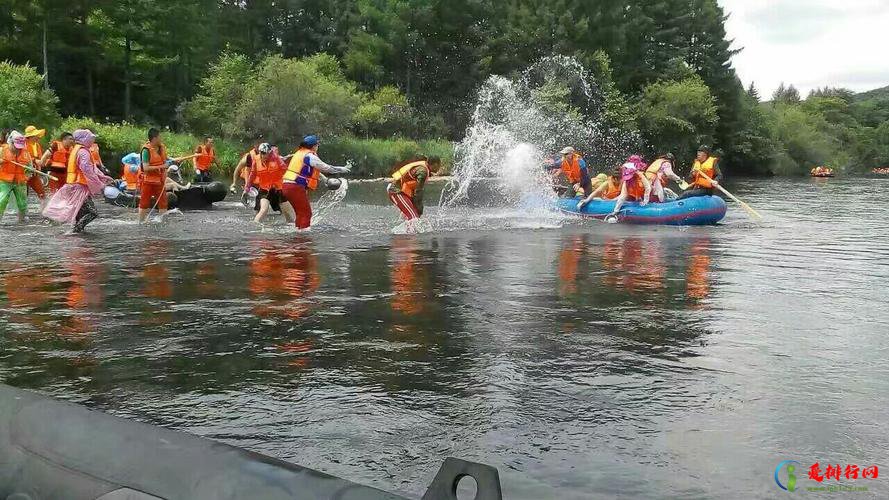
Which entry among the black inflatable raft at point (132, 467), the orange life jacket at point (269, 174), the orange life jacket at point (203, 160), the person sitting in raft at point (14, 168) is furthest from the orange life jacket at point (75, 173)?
the black inflatable raft at point (132, 467)

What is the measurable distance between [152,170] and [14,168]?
245cm

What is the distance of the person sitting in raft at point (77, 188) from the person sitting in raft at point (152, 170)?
3.14ft

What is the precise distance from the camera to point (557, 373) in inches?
207

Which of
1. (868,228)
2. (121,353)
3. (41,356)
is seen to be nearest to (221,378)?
(121,353)

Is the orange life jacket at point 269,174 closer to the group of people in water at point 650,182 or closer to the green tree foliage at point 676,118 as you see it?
the group of people in water at point 650,182

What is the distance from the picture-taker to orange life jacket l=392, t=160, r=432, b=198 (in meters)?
Answer: 14.1

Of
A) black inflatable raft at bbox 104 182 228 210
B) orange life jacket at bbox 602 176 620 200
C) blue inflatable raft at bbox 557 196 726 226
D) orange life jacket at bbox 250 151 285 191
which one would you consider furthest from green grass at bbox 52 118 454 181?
blue inflatable raft at bbox 557 196 726 226

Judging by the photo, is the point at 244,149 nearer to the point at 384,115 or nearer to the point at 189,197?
the point at 384,115

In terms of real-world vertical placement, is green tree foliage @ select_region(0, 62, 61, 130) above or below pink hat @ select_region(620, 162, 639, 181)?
above

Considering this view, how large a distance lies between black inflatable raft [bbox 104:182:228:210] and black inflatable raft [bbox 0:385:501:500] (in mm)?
16169

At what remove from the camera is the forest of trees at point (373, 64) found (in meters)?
44.0

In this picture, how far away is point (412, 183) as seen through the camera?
46.2 feet

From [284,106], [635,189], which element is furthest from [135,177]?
[284,106]

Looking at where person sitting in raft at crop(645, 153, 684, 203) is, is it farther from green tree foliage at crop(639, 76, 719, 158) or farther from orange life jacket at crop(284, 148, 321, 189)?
green tree foliage at crop(639, 76, 719, 158)
